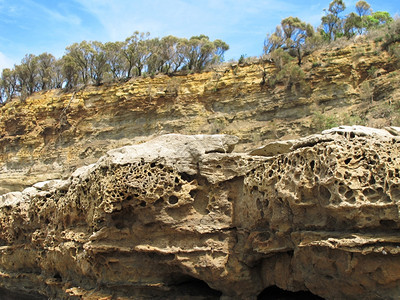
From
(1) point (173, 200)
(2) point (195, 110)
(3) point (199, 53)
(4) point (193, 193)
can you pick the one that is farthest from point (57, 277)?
(3) point (199, 53)

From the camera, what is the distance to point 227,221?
678 cm

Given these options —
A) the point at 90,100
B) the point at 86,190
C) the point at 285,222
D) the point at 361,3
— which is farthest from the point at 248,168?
the point at 361,3

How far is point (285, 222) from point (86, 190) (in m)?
4.25

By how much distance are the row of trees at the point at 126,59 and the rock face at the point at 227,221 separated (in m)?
17.0

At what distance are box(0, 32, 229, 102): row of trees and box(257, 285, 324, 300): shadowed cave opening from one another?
18199mm

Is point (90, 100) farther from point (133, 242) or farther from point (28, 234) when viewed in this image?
point (133, 242)

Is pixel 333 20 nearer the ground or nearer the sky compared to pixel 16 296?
nearer the sky

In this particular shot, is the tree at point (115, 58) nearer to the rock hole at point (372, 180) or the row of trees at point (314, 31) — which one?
the row of trees at point (314, 31)

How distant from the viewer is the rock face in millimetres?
4941

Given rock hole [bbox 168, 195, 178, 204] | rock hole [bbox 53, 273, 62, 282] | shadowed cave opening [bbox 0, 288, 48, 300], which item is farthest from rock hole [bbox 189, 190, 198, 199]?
shadowed cave opening [bbox 0, 288, 48, 300]

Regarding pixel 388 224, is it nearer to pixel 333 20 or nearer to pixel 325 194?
pixel 325 194

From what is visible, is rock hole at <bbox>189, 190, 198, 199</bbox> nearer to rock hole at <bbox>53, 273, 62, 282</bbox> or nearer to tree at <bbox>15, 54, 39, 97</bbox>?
rock hole at <bbox>53, 273, 62, 282</bbox>

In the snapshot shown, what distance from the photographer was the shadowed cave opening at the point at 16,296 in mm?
9821

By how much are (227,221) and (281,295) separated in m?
1.72
